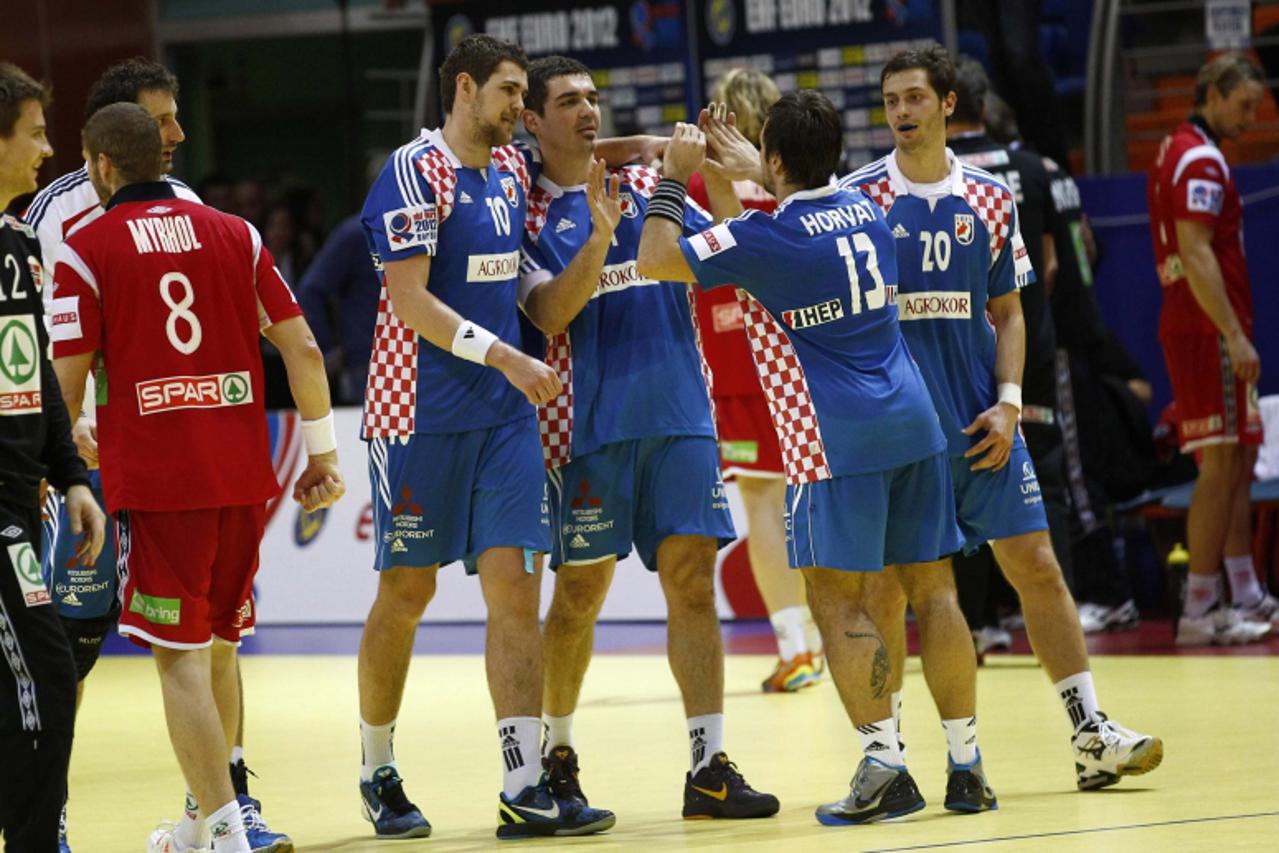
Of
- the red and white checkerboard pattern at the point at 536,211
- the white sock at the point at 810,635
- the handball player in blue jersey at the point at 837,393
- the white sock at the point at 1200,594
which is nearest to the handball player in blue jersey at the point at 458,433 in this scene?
the red and white checkerboard pattern at the point at 536,211

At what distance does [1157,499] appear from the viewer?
10.7 metres

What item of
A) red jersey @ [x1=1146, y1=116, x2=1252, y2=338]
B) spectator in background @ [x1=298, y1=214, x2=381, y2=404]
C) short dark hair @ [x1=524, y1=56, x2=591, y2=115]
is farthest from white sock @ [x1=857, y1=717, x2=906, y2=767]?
spectator in background @ [x1=298, y1=214, x2=381, y2=404]

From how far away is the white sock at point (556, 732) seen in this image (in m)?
6.54

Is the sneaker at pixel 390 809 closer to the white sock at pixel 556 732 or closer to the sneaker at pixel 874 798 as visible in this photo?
the white sock at pixel 556 732

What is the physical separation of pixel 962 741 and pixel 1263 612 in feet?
14.5

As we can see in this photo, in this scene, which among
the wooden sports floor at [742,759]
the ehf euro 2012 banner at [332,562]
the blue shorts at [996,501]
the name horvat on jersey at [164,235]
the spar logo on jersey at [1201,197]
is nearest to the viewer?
the name horvat on jersey at [164,235]

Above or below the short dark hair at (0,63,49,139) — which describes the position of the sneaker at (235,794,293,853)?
below

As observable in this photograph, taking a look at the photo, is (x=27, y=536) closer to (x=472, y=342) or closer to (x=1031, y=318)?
(x=472, y=342)

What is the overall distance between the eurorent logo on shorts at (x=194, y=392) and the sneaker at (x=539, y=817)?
1400mm

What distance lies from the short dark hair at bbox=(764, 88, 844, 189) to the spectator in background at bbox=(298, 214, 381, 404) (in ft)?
22.6

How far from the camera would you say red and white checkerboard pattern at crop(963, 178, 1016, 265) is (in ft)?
21.3

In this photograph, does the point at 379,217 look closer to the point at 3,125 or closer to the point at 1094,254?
→ the point at 3,125

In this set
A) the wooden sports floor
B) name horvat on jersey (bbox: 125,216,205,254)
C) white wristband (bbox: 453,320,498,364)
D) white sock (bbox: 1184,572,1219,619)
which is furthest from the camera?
white sock (bbox: 1184,572,1219,619)

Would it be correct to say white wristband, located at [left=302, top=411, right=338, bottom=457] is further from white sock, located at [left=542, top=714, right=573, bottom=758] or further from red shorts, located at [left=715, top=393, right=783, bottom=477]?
red shorts, located at [left=715, top=393, right=783, bottom=477]
